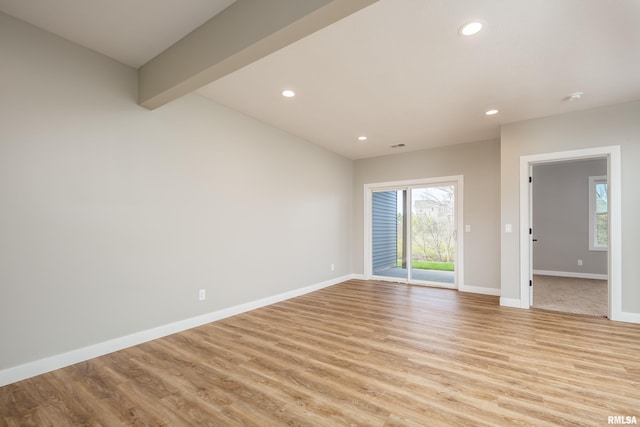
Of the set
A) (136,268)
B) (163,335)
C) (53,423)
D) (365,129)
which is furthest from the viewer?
(365,129)

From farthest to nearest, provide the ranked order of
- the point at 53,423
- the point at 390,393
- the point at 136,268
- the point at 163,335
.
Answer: the point at 163,335 → the point at 136,268 → the point at 390,393 → the point at 53,423

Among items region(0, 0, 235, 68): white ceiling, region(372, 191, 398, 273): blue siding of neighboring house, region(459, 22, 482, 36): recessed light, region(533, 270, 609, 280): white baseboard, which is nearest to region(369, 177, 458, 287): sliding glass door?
region(372, 191, 398, 273): blue siding of neighboring house

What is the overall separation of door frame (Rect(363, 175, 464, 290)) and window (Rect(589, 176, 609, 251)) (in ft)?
11.8

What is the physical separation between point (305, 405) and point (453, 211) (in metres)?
4.72

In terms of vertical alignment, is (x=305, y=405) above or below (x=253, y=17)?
below

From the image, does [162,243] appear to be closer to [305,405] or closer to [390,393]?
[305,405]

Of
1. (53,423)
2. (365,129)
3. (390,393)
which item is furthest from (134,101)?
(390,393)

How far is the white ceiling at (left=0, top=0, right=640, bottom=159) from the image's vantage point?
6.98ft

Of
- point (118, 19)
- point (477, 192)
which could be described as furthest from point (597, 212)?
point (118, 19)

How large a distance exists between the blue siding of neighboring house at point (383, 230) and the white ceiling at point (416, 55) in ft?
8.52

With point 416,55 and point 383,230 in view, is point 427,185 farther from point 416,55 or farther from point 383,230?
point 416,55

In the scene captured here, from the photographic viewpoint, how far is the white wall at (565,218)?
21.4ft

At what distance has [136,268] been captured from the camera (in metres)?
2.93

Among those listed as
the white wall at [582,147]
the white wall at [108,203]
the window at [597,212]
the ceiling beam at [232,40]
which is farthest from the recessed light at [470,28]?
the window at [597,212]
